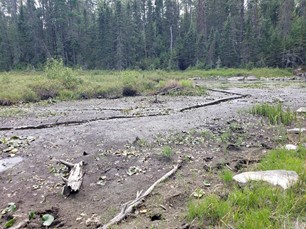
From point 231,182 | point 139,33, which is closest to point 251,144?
Answer: point 231,182

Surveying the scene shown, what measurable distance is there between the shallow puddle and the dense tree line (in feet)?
99.1

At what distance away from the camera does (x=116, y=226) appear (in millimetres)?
3643

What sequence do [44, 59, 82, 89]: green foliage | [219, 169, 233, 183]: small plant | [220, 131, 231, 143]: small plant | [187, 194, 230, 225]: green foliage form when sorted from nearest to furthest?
[187, 194, 230, 225]: green foliage, [219, 169, 233, 183]: small plant, [220, 131, 231, 143]: small plant, [44, 59, 82, 89]: green foliage

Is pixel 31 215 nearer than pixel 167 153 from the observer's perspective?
Yes

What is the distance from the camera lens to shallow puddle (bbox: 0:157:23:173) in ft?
19.1

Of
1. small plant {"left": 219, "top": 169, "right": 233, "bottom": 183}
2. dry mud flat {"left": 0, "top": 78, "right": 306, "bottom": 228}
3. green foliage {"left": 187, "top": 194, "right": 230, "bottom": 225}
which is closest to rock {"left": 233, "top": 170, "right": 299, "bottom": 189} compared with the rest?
small plant {"left": 219, "top": 169, "right": 233, "bottom": 183}

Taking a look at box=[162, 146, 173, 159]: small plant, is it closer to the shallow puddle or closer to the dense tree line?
the shallow puddle

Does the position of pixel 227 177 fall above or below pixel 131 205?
above

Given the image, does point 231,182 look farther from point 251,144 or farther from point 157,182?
point 251,144

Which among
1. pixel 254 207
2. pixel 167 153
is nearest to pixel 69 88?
pixel 167 153

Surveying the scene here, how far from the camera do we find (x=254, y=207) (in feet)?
12.2

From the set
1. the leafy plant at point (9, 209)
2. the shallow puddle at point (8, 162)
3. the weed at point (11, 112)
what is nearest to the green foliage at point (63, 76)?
the weed at point (11, 112)

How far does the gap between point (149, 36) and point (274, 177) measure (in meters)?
37.7

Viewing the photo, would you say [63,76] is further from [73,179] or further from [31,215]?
[31,215]
